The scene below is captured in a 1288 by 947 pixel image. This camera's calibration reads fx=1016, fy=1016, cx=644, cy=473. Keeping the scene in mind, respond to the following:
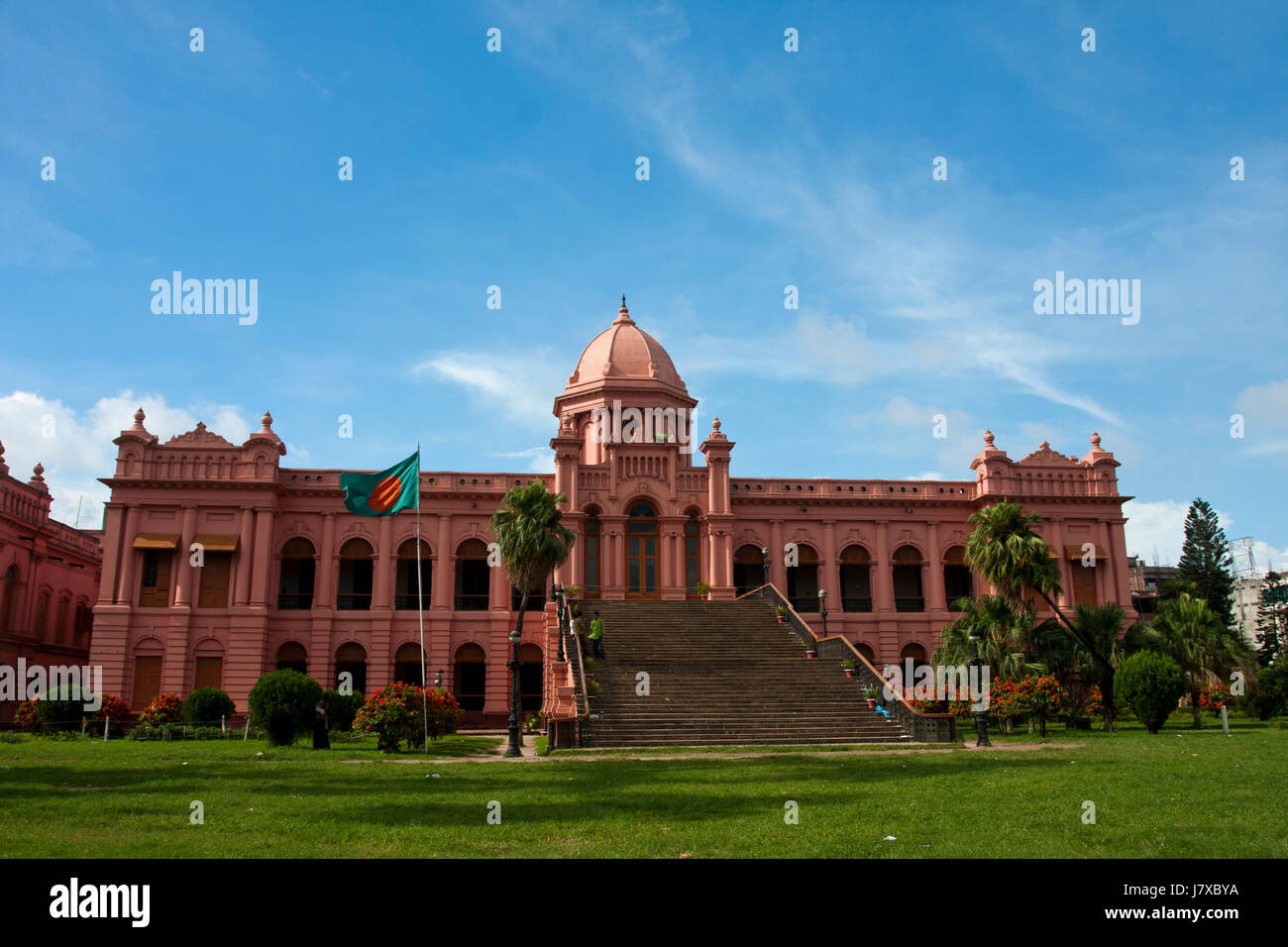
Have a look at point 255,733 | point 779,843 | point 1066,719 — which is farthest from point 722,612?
point 779,843

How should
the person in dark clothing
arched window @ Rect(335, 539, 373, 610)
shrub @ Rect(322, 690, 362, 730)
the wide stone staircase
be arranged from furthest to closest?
arched window @ Rect(335, 539, 373, 610), shrub @ Rect(322, 690, 362, 730), the wide stone staircase, the person in dark clothing

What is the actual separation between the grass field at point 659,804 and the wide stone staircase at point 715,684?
4.87m

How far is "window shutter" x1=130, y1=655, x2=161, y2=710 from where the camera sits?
123 ft

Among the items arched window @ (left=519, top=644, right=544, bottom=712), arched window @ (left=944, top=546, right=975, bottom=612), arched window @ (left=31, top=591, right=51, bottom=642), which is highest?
arched window @ (left=944, top=546, right=975, bottom=612)

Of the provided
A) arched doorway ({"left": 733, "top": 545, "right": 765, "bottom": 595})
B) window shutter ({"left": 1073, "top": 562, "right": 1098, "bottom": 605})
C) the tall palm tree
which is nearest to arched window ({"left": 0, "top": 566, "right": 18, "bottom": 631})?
arched doorway ({"left": 733, "top": 545, "right": 765, "bottom": 595})

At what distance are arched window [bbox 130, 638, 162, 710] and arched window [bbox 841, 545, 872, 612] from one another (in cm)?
2699

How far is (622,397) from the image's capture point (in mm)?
45375

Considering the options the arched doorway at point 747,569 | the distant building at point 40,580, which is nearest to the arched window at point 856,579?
the arched doorway at point 747,569

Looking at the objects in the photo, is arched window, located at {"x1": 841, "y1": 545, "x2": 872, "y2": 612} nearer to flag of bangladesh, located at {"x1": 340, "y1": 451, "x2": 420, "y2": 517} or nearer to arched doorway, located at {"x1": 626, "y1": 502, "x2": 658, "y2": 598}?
arched doorway, located at {"x1": 626, "y1": 502, "x2": 658, "y2": 598}

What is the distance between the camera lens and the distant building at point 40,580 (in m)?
41.6

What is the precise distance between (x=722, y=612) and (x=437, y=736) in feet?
42.2

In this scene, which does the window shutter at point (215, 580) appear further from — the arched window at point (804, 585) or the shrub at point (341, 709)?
the arched window at point (804, 585)

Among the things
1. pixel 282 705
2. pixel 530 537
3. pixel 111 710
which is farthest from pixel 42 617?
pixel 282 705
